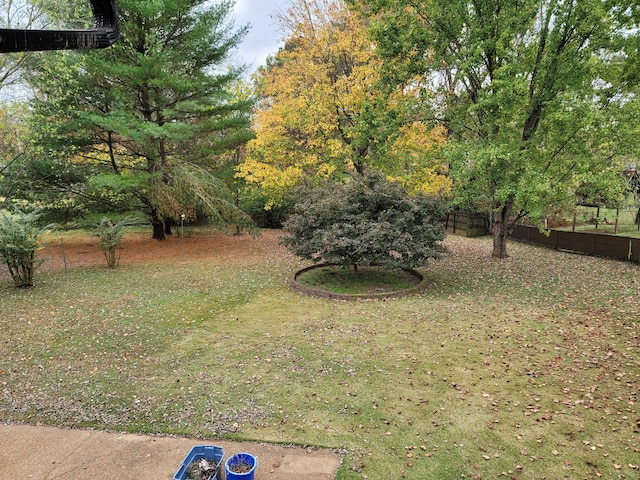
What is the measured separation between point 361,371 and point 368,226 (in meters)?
4.05

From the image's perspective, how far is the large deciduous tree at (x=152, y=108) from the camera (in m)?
10.9

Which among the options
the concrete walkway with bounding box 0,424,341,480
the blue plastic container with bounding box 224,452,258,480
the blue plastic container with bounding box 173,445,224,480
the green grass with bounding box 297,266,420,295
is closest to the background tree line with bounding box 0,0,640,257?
the green grass with bounding box 297,266,420,295

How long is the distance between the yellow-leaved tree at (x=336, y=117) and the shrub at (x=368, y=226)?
2841mm

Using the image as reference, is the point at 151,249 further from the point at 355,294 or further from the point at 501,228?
the point at 501,228

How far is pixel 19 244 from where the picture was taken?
8000 millimetres

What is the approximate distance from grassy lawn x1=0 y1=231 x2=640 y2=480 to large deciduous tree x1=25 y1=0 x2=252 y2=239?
469 centimetres

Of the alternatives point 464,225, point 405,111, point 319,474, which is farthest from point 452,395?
point 464,225

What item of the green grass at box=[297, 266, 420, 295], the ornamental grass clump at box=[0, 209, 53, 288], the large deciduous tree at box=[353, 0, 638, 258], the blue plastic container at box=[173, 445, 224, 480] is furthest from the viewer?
the green grass at box=[297, 266, 420, 295]

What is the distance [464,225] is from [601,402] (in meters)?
13.9

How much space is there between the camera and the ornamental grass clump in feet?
26.1

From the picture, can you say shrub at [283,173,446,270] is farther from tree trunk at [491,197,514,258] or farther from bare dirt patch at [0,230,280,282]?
bare dirt patch at [0,230,280,282]

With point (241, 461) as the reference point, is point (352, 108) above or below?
above

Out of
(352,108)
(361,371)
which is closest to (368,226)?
(361,371)

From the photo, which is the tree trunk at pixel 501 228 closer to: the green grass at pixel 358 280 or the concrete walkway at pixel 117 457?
the green grass at pixel 358 280
